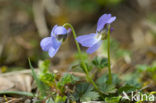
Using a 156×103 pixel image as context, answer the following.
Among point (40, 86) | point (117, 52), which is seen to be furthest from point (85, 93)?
point (117, 52)

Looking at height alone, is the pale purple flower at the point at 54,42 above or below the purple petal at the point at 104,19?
below

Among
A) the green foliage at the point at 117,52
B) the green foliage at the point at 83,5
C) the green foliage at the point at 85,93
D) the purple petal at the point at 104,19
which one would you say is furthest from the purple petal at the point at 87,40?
the green foliage at the point at 83,5

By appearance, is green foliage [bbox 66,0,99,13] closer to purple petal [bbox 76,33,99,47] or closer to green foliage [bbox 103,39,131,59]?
green foliage [bbox 103,39,131,59]

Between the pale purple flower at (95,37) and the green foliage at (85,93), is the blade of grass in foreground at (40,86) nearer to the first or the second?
the green foliage at (85,93)

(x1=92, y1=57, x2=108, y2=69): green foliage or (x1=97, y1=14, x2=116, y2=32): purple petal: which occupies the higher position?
(x1=97, y1=14, x2=116, y2=32): purple petal

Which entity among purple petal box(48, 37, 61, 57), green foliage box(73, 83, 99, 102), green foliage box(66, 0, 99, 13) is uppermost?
green foliage box(66, 0, 99, 13)

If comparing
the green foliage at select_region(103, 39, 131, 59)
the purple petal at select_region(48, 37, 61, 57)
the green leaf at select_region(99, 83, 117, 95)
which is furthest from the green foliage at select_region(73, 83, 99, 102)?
the green foliage at select_region(103, 39, 131, 59)
